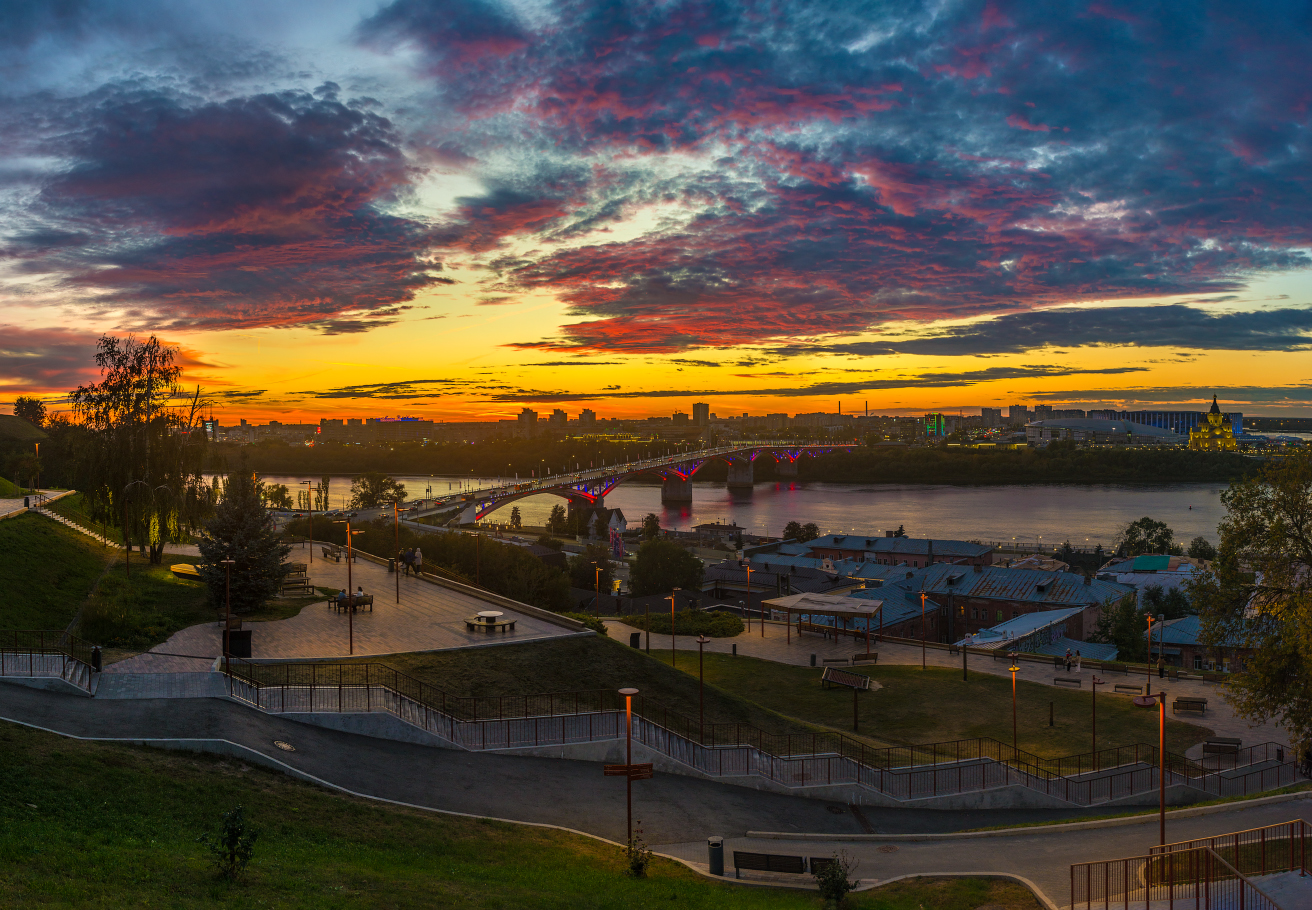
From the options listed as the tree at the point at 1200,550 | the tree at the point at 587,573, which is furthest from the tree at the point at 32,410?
the tree at the point at 1200,550

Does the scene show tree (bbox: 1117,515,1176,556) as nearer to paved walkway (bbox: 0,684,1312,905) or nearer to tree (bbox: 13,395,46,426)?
paved walkway (bbox: 0,684,1312,905)

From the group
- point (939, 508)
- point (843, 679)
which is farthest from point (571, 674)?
point (939, 508)

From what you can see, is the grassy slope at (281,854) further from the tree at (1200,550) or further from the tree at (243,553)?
the tree at (1200,550)

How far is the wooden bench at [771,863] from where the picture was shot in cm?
1187

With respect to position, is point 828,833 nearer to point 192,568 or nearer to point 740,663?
point 740,663

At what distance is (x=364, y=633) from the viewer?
837 inches

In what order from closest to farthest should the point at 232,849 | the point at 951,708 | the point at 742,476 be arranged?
the point at 232,849, the point at 951,708, the point at 742,476

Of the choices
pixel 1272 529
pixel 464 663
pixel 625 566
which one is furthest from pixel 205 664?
pixel 625 566

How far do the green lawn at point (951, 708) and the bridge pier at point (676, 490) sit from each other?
112878mm

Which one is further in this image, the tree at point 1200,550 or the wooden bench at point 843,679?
the tree at point 1200,550

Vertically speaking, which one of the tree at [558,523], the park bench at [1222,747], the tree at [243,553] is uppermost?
the tree at [243,553]

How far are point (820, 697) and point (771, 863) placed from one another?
41.8ft

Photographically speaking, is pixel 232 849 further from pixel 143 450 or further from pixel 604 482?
pixel 604 482

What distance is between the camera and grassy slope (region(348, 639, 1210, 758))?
19234 millimetres
